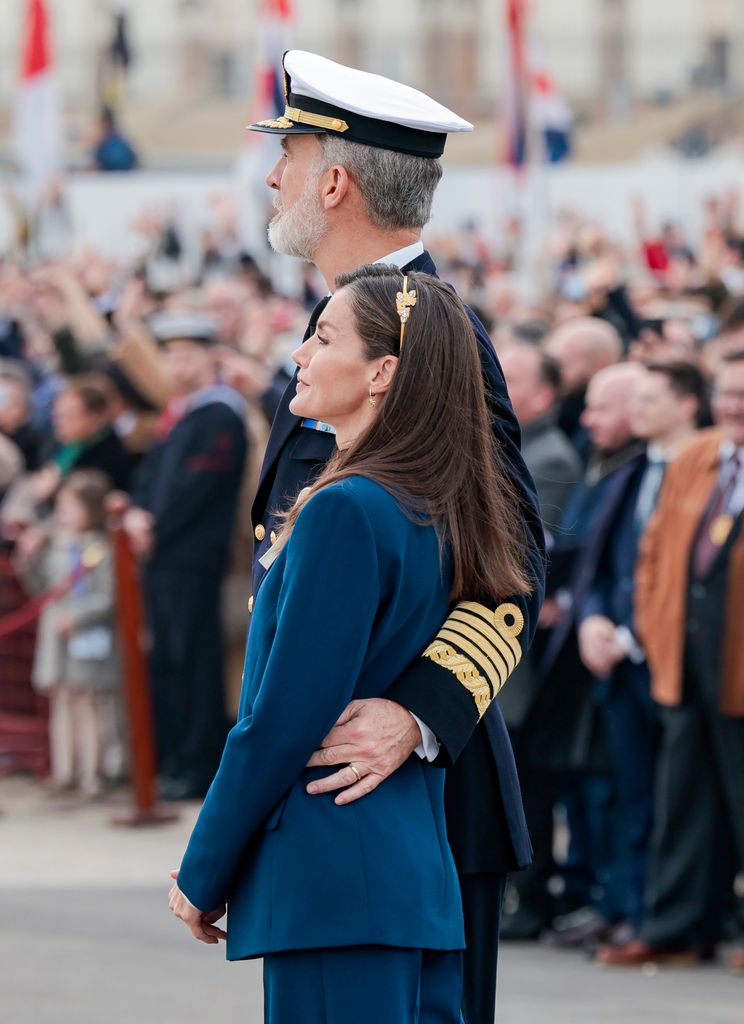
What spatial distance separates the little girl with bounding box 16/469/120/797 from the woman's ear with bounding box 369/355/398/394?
608cm

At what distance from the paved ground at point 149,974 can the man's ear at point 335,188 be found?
2.96 metres

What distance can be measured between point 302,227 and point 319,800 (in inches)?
42.4

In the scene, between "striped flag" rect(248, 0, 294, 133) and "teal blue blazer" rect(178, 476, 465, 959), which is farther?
"striped flag" rect(248, 0, 294, 133)

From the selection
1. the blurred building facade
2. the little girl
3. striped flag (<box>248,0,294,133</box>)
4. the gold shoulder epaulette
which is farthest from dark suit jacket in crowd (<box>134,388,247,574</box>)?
the blurred building facade

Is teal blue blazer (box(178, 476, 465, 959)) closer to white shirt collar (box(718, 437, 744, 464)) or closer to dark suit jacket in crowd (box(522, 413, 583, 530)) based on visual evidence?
white shirt collar (box(718, 437, 744, 464))

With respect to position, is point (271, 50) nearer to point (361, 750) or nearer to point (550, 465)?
point (550, 465)

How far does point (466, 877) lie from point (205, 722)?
5.88 m

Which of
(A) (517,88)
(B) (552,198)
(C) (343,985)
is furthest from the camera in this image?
(B) (552,198)

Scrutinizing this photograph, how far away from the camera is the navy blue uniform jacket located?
11.1 feet

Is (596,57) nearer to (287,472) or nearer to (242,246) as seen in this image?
(242,246)

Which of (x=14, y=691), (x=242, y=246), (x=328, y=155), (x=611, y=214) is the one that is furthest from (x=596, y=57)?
(x=328, y=155)

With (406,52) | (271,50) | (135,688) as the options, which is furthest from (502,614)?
(406,52)

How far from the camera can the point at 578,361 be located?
8.55 meters

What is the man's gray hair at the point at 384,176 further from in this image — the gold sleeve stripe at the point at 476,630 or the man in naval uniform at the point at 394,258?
the gold sleeve stripe at the point at 476,630
